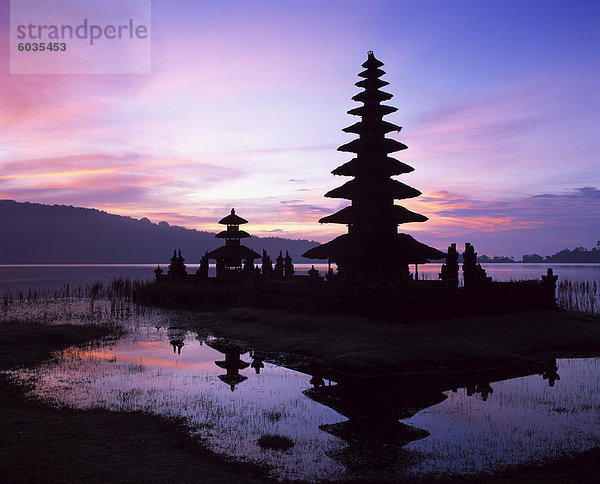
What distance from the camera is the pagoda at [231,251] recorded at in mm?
49281

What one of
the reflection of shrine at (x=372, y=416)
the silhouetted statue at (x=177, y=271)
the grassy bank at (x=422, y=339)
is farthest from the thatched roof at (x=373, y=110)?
the silhouetted statue at (x=177, y=271)

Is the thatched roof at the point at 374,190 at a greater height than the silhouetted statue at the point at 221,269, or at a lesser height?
greater

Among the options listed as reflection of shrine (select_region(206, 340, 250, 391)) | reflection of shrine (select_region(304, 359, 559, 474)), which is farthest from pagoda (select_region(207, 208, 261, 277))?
reflection of shrine (select_region(304, 359, 559, 474))

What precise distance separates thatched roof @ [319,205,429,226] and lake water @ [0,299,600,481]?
39.9ft

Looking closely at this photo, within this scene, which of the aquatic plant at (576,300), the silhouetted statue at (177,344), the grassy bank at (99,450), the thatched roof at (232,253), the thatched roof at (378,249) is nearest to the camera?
the grassy bank at (99,450)

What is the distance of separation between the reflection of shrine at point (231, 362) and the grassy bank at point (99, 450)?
14.2 feet

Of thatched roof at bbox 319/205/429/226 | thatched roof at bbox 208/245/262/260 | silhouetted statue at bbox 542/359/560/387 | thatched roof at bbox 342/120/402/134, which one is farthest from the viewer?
thatched roof at bbox 208/245/262/260

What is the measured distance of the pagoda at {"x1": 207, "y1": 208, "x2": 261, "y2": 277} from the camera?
162 feet

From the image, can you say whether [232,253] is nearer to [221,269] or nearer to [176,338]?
[221,269]

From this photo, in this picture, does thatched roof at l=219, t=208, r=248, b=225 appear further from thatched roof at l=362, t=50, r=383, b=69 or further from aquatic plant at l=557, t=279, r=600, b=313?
aquatic plant at l=557, t=279, r=600, b=313

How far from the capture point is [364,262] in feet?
96.9

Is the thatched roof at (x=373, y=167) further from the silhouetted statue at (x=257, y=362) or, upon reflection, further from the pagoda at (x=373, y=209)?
the silhouetted statue at (x=257, y=362)

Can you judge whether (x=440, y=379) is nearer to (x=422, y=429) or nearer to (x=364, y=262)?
(x=422, y=429)

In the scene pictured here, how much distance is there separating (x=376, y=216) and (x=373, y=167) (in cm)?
339
